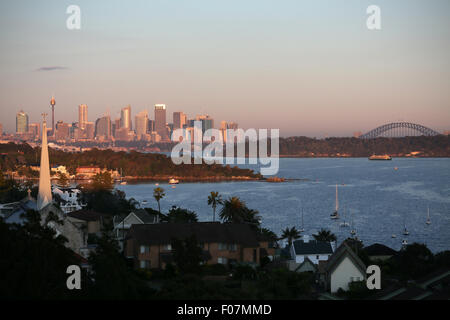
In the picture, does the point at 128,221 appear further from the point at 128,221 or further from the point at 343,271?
the point at 343,271

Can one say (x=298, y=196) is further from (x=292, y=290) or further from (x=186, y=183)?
(x=292, y=290)

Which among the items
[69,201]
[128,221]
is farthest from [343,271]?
[69,201]

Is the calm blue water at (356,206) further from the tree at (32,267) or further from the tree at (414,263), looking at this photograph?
the tree at (32,267)

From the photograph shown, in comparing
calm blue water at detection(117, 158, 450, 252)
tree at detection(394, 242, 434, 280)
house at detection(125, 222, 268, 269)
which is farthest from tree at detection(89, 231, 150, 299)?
calm blue water at detection(117, 158, 450, 252)

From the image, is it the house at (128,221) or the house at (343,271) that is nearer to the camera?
the house at (343,271)

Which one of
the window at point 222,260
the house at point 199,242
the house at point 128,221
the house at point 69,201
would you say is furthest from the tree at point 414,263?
the house at point 69,201
